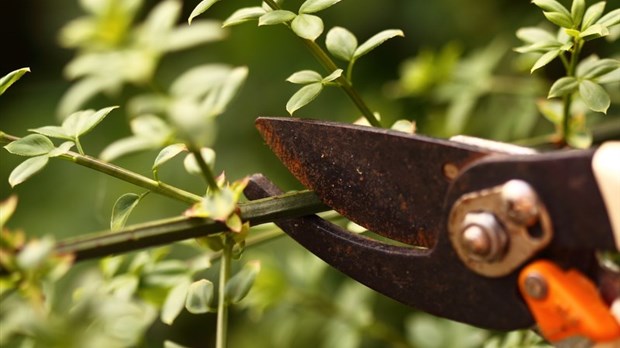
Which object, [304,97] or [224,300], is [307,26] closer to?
[304,97]

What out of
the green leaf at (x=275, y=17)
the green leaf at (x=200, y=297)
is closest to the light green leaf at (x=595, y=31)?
the green leaf at (x=275, y=17)

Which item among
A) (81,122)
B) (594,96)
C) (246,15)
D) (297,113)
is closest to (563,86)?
(594,96)

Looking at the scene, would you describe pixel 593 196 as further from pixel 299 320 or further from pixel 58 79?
pixel 58 79

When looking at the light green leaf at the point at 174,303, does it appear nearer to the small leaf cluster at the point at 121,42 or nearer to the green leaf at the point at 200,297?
the green leaf at the point at 200,297

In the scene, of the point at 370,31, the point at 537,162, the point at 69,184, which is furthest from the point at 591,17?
the point at 69,184

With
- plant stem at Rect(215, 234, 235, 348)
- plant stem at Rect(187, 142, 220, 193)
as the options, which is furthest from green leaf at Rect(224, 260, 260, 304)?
plant stem at Rect(187, 142, 220, 193)
